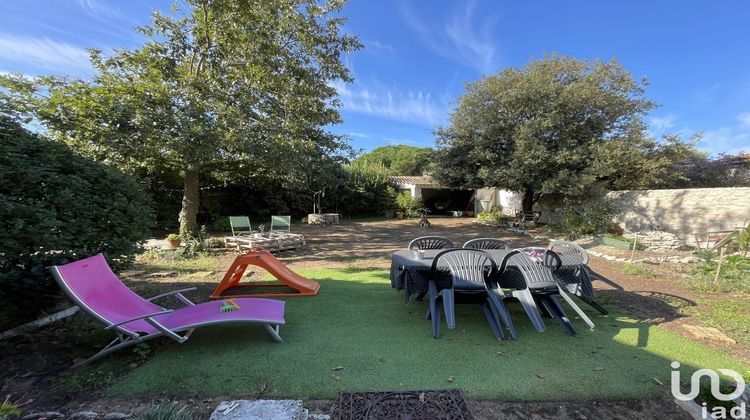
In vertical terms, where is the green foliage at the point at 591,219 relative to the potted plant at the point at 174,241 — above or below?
above

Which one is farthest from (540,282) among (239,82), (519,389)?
(239,82)

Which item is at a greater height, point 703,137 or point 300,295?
point 703,137

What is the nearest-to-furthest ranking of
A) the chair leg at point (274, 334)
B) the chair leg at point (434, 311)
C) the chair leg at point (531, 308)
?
the chair leg at point (274, 334)
the chair leg at point (531, 308)
the chair leg at point (434, 311)

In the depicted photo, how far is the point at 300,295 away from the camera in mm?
4676

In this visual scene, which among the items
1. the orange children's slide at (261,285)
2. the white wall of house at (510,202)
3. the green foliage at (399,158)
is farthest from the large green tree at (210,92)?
the green foliage at (399,158)

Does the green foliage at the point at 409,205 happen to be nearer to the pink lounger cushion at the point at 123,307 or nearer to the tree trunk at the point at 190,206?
the tree trunk at the point at 190,206

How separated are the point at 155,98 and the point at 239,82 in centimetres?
236

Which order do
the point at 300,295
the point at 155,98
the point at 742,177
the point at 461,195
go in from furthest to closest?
1. the point at 461,195
2. the point at 742,177
3. the point at 155,98
4. the point at 300,295

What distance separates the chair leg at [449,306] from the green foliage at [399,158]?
100ft

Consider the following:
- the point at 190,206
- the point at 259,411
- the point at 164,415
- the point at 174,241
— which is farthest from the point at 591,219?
the point at 174,241

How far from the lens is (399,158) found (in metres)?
43.6

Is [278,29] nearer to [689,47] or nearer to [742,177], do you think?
[689,47]

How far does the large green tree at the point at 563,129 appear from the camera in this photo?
38.5 ft

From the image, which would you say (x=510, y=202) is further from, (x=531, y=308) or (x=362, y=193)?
(x=531, y=308)
